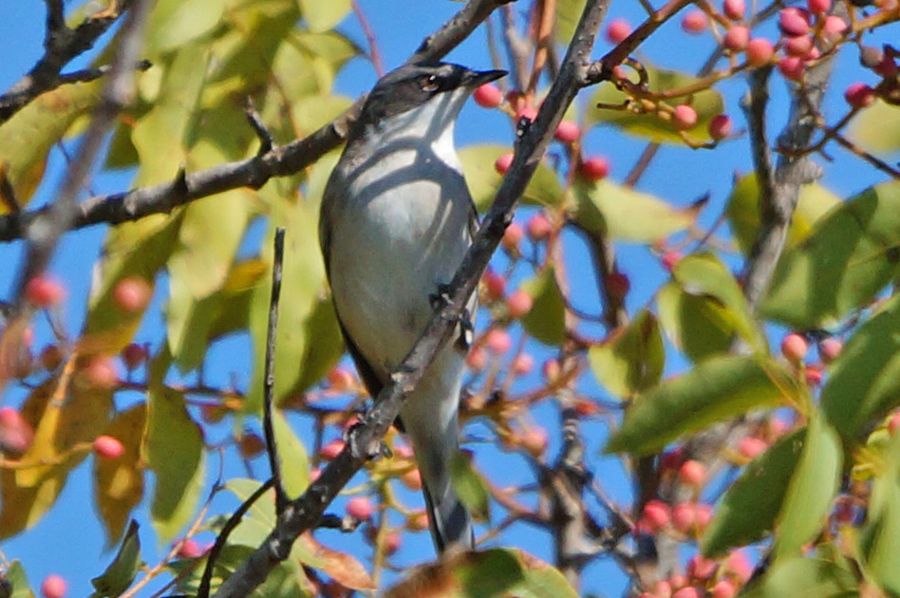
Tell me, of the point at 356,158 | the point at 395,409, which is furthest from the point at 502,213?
the point at 356,158

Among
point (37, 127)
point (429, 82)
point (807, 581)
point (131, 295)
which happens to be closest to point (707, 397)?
point (807, 581)

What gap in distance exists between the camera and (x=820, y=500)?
196 cm

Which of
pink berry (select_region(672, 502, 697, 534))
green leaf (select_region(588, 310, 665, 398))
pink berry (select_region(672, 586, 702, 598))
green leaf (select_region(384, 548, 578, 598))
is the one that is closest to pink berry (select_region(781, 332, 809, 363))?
green leaf (select_region(588, 310, 665, 398))

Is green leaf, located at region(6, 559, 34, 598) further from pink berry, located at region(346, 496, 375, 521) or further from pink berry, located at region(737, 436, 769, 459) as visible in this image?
pink berry, located at region(737, 436, 769, 459)

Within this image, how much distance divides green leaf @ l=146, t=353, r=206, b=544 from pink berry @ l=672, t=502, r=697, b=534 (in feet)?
3.33

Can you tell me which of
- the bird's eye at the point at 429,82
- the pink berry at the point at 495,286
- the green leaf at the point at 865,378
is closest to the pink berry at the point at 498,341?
the pink berry at the point at 495,286

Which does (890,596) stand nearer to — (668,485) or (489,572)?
(489,572)

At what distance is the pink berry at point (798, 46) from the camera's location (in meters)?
2.89

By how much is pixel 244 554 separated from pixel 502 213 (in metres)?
1.00

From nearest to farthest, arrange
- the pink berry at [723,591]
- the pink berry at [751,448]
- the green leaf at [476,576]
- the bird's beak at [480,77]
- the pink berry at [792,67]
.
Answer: the green leaf at [476,576]
the pink berry at [723,591]
the pink berry at [792,67]
the pink berry at [751,448]
the bird's beak at [480,77]

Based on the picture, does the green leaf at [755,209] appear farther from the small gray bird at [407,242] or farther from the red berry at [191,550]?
the red berry at [191,550]

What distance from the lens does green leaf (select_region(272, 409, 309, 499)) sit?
272 centimetres

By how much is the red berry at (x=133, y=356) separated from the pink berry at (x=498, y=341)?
801mm

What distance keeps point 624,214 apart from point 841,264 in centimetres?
68
